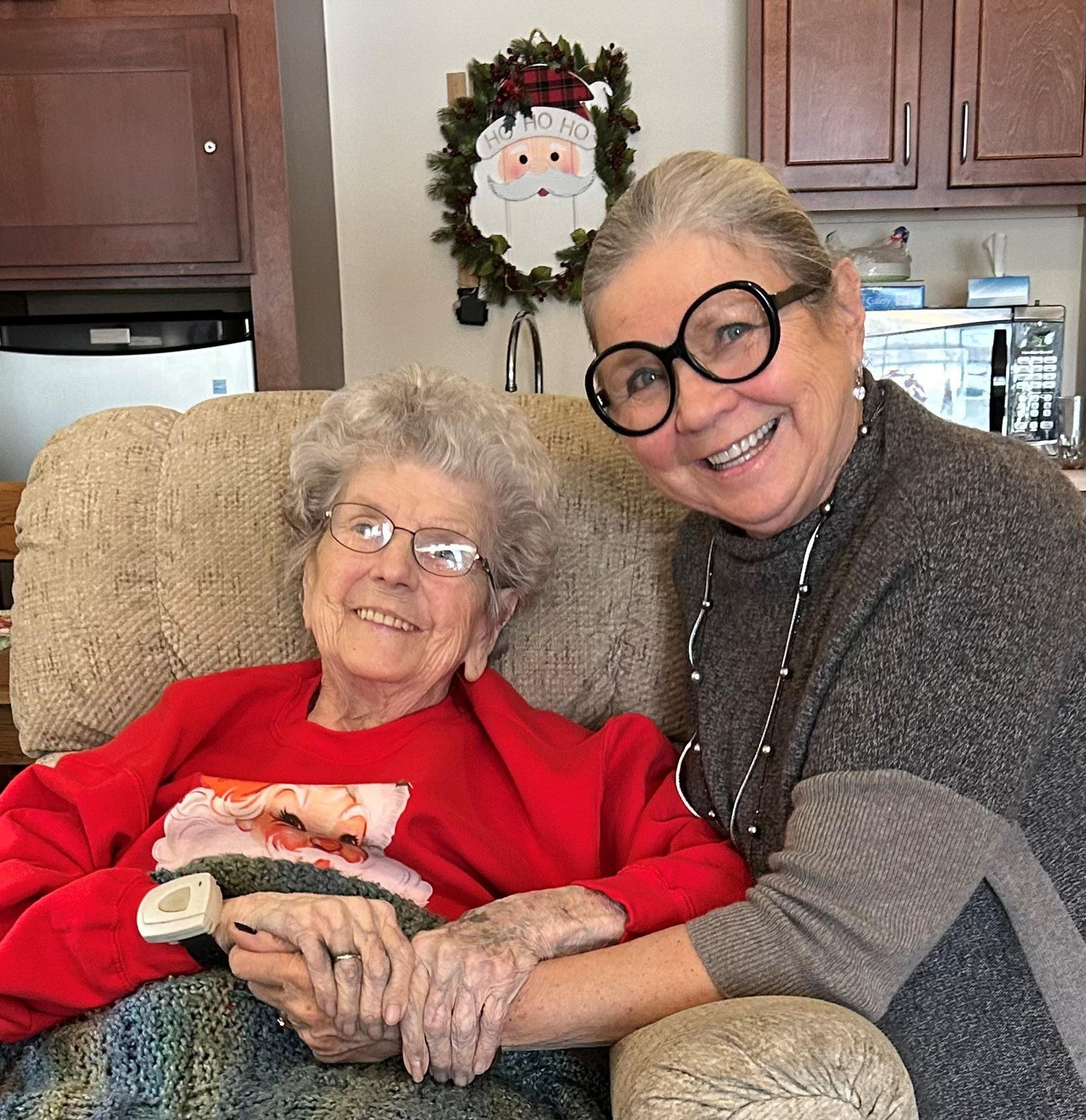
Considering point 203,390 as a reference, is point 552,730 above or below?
below

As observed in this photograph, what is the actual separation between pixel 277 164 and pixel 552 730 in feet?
7.19

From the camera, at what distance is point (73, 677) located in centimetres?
146

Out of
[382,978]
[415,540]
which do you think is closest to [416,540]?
[415,540]

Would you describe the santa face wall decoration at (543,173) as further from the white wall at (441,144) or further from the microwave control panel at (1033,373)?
the microwave control panel at (1033,373)

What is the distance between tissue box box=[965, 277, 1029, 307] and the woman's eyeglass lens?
2397 millimetres

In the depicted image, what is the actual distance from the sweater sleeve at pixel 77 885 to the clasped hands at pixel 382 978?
0.12 meters

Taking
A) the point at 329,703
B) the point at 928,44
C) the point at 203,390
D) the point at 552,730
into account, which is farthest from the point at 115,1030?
the point at 928,44

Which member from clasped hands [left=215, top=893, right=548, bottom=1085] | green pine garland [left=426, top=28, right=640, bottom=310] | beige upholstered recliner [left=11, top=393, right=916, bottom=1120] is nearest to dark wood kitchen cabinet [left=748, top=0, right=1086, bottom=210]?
green pine garland [left=426, top=28, right=640, bottom=310]

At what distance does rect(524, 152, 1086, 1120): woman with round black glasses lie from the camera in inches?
36.2

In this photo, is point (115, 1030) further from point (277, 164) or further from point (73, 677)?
point (277, 164)

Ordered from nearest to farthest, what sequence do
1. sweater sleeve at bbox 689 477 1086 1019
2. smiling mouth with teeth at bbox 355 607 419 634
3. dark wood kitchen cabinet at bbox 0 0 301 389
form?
sweater sleeve at bbox 689 477 1086 1019
smiling mouth with teeth at bbox 355 607 419 634
dark wood kitchen cabinet at bbox 0 0 301 389

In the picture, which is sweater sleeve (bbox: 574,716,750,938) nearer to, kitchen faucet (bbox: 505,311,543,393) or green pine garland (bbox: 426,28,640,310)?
kitchen faucet (bbox: 505,311,543,393)

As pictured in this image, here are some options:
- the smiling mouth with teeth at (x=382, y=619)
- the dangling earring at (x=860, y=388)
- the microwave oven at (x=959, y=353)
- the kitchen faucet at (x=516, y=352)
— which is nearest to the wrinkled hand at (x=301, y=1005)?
the smiling mouth with teeth at (x=382, y=619)

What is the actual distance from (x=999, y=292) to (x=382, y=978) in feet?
9.49
